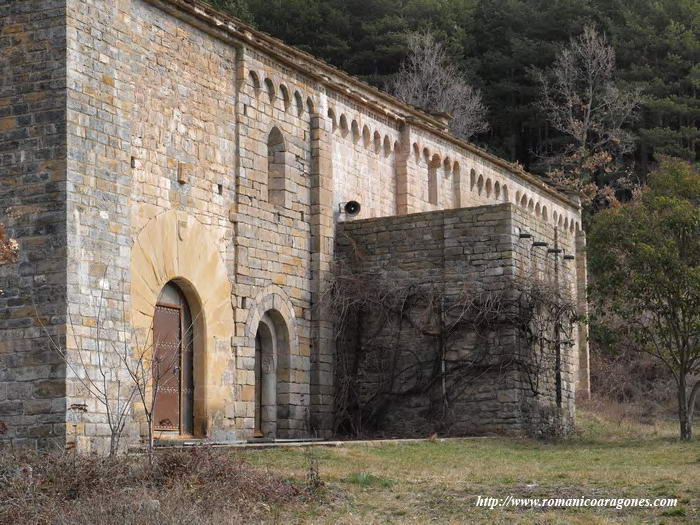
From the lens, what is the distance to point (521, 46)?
50781 mm

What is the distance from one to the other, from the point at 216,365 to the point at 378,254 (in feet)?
16.8

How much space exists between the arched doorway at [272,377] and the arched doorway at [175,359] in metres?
Answer: 2.18

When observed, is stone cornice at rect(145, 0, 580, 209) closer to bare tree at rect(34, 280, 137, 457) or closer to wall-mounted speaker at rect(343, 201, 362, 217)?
wall-mounted speaker at rect(343, 201, 362, 217)

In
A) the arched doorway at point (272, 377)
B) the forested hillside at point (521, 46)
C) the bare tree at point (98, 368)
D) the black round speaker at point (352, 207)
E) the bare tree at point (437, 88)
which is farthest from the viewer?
the forested hillside at point (521, 46)

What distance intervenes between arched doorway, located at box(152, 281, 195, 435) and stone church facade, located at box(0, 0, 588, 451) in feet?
0.12

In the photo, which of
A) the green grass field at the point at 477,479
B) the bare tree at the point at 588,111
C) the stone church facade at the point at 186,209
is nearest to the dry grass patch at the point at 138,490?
the green grass field at the point at 477,479

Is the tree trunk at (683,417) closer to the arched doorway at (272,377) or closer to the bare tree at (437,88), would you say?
the arched doorway at (272,377)

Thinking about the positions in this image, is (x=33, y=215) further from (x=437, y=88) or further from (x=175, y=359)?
(x=437, y=88)

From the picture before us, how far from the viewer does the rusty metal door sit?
1733 centimetres

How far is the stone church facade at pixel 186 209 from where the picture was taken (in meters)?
15.3

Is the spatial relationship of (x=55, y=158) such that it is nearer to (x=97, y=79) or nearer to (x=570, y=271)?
(x=97, y=79)

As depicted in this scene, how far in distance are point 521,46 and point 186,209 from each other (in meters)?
35.2

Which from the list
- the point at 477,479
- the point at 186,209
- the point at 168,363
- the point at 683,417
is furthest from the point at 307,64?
the point at 477,479

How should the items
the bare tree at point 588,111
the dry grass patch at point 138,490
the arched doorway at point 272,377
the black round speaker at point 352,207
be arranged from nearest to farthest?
the dry grass patch at point 138,490 < the arched doorway at point 272,377 < the black round speaker at point 352,207 < the bare tree at point 588,111
